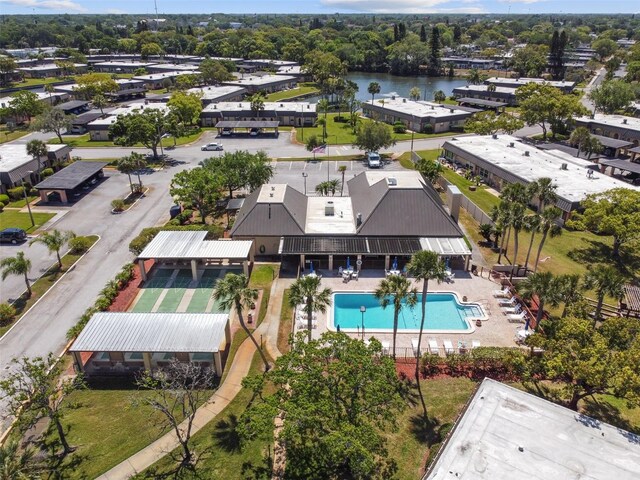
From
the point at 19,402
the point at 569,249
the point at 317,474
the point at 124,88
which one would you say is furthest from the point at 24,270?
the point at 124,88

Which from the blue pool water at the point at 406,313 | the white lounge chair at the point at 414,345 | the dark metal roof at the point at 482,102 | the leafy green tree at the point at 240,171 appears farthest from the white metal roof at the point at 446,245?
the dark metal roof at the point at 482,102

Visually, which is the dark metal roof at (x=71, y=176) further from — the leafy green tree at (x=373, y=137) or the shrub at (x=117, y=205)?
the leafy green tree at (x=373, y=137)

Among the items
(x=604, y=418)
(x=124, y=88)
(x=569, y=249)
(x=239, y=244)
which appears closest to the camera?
(x=604, y=418)

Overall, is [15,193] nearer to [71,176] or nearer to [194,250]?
[71,176]

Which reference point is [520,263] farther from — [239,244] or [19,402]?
[19,402]

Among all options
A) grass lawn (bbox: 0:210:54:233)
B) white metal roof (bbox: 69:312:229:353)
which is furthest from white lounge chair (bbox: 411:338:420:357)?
grass lawn (bbox: 0:210:54:233)

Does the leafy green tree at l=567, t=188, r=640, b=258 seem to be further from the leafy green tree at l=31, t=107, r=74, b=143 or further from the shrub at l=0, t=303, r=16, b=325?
the leafy green tree at l=31, t=107, r=74, b=143

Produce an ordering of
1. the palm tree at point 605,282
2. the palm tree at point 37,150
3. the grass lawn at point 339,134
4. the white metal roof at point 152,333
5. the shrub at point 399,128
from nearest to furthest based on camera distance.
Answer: the white metal roof at point 152,333 → the palm tree at point 605,282 → the palm tree at point 37,150 → the grass lawn at point 339,134 → the shrub at point 399,128
